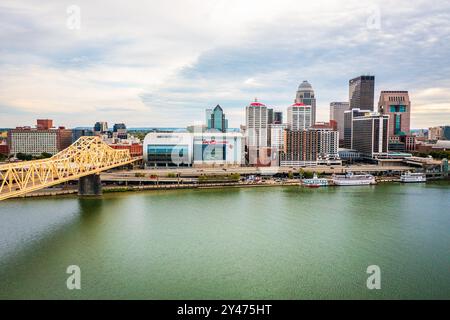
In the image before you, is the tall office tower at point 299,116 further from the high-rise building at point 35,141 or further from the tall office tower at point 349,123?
the high-rise building at point 35,141

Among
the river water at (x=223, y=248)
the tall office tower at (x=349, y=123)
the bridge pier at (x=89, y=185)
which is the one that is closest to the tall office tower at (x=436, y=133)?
the tall office tower at (x=349, y=123)

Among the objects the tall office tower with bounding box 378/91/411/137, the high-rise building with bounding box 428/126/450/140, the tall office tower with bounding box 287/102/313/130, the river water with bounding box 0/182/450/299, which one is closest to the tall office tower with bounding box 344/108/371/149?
the tall office tower with bounding box 378/91/411/137

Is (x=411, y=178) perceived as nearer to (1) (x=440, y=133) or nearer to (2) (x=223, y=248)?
(2) (x=223, y=248)

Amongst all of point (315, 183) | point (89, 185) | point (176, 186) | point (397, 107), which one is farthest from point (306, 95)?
point (89, 185)

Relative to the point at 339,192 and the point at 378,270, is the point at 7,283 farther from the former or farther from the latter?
the point at 339,192

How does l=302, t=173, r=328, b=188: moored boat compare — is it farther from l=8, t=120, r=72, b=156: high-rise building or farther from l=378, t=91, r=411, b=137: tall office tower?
l=378, t=91, r=411, b=137: tall office tower
